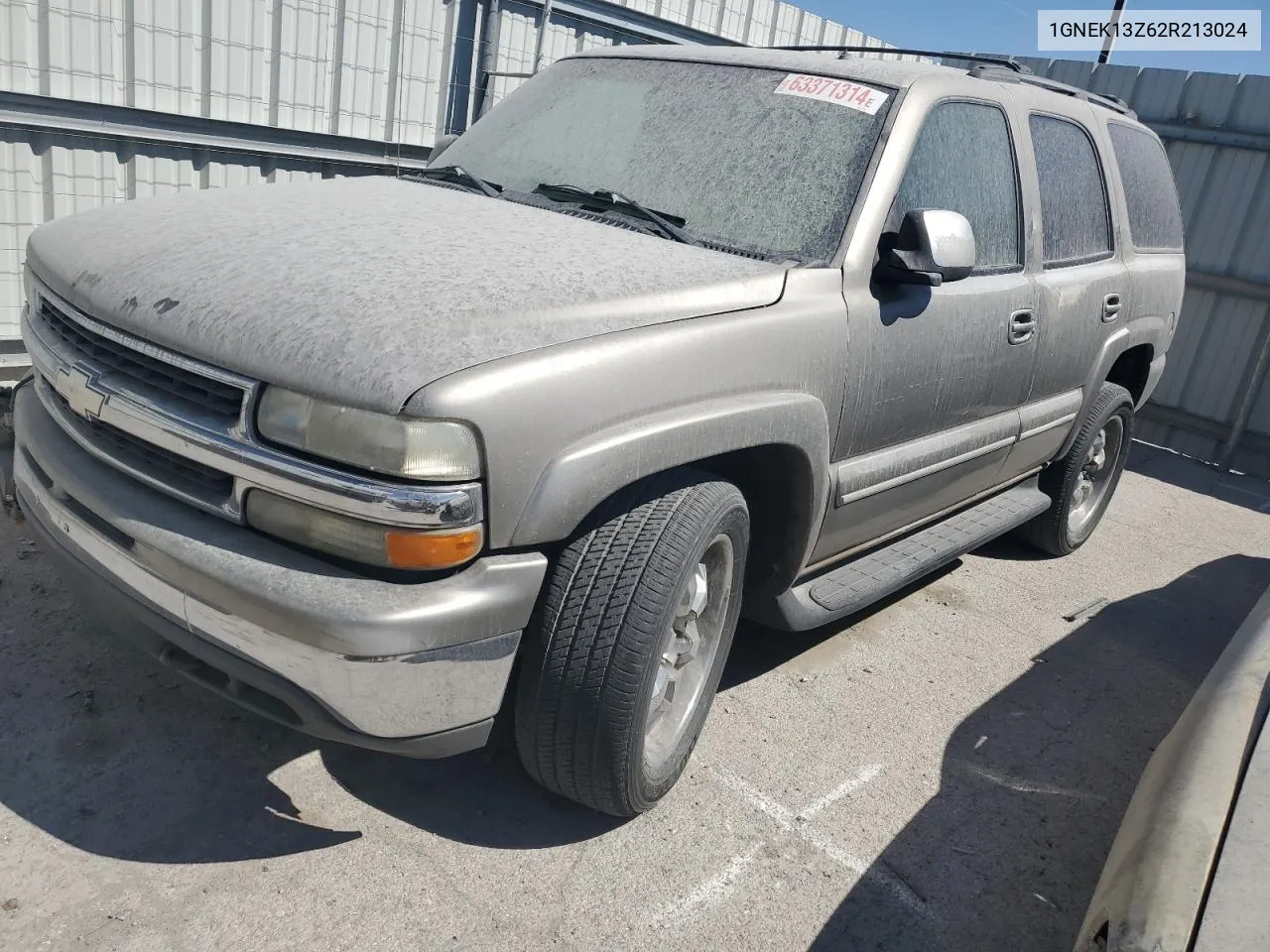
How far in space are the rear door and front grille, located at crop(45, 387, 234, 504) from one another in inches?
117

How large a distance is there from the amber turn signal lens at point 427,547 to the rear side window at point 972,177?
1758 mm

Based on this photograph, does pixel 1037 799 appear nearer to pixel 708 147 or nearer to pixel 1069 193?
pixel 708 147

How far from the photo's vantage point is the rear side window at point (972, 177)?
3402mm

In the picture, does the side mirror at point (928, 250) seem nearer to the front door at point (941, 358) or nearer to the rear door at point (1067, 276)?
the front door at point (941, 358)

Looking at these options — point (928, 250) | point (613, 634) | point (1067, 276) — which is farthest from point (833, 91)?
point (613, 634)

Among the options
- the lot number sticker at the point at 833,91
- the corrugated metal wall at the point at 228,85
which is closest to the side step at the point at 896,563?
the lot number sticker at the point at 833,91

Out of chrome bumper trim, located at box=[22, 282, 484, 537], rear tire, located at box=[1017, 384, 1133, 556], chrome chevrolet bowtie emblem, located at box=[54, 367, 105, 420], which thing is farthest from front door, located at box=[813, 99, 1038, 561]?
chrome chevrolet bowtie emblem, located at box=[54, 367, 105, 420]

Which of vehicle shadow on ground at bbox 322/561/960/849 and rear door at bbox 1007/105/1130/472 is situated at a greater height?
rear door at bbox 1007/105/1130/472

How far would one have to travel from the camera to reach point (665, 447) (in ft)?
8.27

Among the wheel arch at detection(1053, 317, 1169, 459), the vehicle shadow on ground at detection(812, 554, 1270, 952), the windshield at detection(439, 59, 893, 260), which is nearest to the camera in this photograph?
the vehicle shadow on ground at detection(812, 554, 1270, 952)

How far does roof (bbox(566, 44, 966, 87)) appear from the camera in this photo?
3.54 metres

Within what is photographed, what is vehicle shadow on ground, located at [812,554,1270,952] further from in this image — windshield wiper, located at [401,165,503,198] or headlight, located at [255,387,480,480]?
windshield wiper, located at [401,165,503,198]

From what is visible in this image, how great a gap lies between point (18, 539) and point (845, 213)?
306 centimetres

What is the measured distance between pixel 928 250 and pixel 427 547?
1.71 metres
